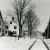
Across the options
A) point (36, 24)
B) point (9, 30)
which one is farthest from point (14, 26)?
point (36, 24)


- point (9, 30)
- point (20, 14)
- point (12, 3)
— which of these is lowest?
point (9, 30)

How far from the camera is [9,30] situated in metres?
71.2

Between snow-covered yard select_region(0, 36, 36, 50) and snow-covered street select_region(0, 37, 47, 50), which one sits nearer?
snow-covered yard select_region(0, 36, 36, 50)

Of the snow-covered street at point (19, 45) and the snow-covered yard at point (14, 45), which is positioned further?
the snow-covered street at point (19, 45)

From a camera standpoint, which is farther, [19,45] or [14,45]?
[19,45]

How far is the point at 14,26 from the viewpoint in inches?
3031

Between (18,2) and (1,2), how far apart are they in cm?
1266

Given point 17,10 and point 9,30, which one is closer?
point 17,10

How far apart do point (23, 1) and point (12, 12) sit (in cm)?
356

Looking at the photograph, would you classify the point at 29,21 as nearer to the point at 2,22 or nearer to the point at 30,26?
the point at 30,26

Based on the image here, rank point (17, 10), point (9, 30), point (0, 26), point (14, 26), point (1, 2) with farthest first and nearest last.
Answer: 1. point (14, 26)
2. point (9, 30)
3. point (0, 26)
4. point (17, 10)
5. point (1, 2)

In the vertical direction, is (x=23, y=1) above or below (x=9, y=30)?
above

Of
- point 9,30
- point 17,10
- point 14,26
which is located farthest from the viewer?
point 14,26

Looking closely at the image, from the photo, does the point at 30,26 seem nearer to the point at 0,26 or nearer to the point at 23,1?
the point at 0,26
